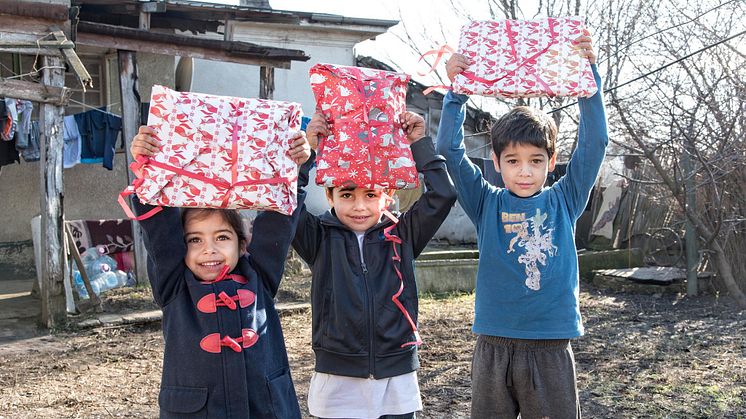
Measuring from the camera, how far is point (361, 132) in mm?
2984

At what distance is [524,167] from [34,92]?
5.68 metres

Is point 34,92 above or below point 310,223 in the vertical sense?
above

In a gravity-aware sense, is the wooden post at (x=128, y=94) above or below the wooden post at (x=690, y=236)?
above

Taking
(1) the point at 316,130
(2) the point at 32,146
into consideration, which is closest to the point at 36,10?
(2) the point at 32,146

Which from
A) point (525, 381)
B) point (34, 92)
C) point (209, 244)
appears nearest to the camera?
point (209, 244)

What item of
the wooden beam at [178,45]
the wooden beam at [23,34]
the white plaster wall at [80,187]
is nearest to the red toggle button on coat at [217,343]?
the wooden beam at [23,34]

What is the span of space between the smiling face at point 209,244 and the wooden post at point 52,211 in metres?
5.15

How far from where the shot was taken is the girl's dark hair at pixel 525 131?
9.83 ft

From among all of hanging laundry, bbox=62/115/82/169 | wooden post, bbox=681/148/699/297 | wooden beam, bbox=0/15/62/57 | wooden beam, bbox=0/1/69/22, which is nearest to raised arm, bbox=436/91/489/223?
wooden beam, bbox=0/15/62/57

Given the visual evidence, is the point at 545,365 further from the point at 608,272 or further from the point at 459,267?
the point at 608,272

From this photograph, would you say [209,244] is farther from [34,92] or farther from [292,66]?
[292,66]

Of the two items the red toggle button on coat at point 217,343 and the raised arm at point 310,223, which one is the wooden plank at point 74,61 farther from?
the red toggle button on coat at point 217,343

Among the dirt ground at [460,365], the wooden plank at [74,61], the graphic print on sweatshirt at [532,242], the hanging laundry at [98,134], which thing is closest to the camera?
the graphic print on sweatshirt at [532,242]

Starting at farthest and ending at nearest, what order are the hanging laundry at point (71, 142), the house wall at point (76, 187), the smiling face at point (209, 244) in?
the house wall at point (76, 187)
the hanging laundry at point (71, 142)
the smiling face at point (209, 244)
